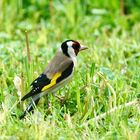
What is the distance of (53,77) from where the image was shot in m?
5.70

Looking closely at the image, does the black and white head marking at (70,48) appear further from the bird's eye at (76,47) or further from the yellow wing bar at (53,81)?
the yellow wing bar at (53,81)

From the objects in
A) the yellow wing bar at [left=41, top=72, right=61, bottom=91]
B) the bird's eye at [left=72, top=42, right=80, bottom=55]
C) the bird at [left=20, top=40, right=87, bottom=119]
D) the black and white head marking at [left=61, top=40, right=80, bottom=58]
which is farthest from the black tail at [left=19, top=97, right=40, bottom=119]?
the bird's eye at [left=72, top=42, right=80, bottom=55]

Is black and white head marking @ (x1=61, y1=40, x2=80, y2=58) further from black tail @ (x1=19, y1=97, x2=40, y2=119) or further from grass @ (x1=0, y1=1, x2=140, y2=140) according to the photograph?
black tail @ (x1=19, y1=97, x2=40, y2=119)

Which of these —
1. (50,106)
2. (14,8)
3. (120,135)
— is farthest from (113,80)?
(14,8)

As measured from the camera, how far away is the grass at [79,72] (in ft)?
16.4

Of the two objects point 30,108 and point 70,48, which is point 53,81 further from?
point 70,48

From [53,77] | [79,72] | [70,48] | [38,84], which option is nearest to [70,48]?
[70,48]

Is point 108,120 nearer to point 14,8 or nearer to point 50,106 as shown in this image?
point 50,106

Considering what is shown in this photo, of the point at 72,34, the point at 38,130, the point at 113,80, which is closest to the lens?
the point at 38,130

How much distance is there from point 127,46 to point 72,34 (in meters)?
0.94

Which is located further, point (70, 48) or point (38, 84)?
point (70, 48)

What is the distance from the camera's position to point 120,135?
4.86 m

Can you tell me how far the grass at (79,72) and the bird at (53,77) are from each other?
0.09m

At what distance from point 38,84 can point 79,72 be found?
2.44 ft
